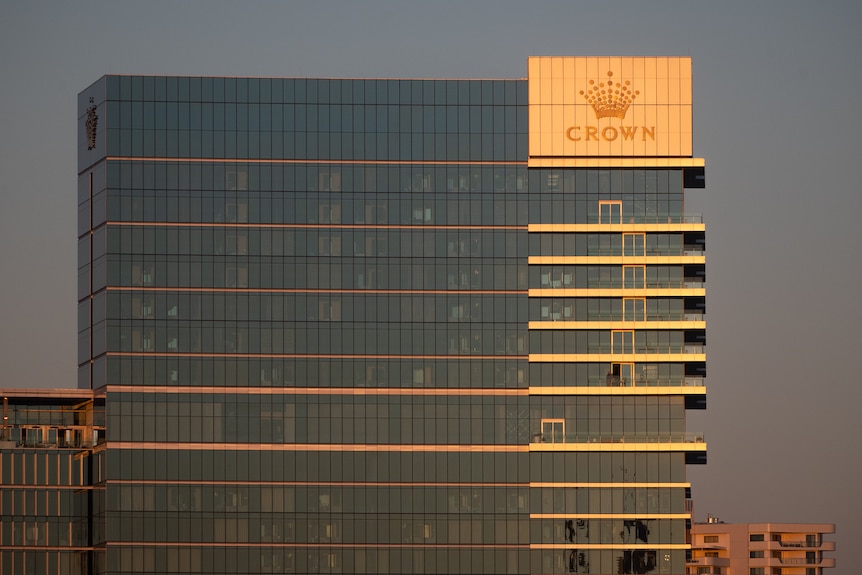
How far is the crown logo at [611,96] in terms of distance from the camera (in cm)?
19062

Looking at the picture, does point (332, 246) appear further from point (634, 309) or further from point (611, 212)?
point (634, 309)

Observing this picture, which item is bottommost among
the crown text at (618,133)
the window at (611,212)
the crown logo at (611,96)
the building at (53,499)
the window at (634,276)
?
the building at (53,499)

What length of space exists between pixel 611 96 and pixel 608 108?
1457mm

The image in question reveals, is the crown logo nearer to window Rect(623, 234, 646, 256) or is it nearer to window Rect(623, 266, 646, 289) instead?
window Rect(623, 234, 646, 256)

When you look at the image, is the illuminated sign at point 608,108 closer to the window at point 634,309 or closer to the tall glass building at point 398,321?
the tall glass building at point 398,321

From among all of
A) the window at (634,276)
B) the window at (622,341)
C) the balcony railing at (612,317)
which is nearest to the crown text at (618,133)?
the window at (634,276)

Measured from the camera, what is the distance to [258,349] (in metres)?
191

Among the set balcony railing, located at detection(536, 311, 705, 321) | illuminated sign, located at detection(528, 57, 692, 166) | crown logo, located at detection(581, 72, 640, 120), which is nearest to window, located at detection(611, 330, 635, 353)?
balcony railing, located at detection(536, 311, 705, 321)

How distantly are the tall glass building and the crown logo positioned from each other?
10.5 inches

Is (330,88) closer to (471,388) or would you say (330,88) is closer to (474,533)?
(471,388)

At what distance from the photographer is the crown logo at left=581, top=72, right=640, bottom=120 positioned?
191 m

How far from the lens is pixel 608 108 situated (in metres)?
192

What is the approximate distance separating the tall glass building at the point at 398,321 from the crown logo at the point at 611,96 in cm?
27

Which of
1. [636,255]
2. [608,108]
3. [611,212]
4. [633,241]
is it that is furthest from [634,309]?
[608,108]
